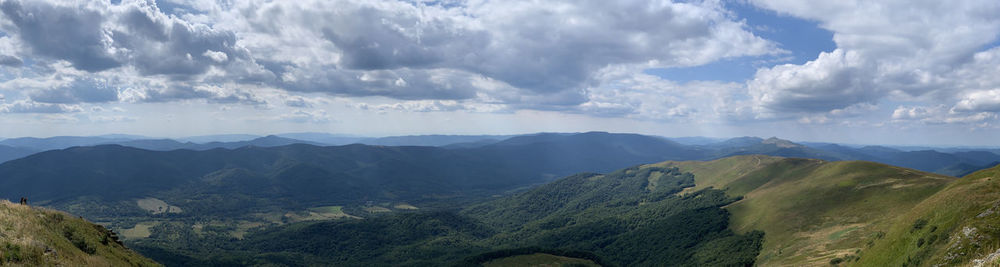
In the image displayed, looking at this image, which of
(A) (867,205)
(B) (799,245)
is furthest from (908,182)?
(B) (799,245)

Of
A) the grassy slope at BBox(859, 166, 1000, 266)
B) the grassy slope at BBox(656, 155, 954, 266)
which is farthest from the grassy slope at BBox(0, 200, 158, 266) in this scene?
the grassy slope at BBox(656, 155, 954, 266)

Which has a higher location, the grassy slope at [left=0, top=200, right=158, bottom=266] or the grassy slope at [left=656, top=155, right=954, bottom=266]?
the grassy slope at [left=0, top=200, right=158, bottom=266]

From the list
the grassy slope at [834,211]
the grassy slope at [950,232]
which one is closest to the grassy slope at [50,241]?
the grassy slope at [950,232]

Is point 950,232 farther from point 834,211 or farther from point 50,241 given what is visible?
point 50,241

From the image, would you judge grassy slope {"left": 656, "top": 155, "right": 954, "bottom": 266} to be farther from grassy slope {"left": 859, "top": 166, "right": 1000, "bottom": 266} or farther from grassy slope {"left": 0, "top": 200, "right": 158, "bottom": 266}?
grassy slope {"left": 0, "top": 200, "right": 158, "bottom": 266}

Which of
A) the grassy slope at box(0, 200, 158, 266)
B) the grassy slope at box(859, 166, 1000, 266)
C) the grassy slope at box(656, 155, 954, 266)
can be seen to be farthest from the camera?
the grassy slope at box(656, 155, 954, 266)

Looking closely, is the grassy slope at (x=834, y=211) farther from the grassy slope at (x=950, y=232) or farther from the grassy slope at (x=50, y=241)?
the grassy slope at (x=50, y=241)
